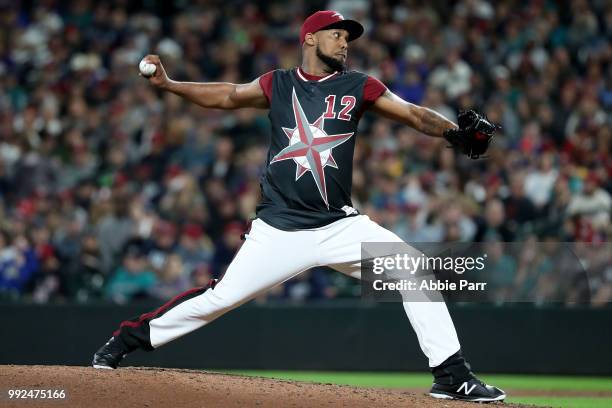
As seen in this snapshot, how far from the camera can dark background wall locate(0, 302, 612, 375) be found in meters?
10.6

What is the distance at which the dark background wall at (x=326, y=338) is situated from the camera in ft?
34.7

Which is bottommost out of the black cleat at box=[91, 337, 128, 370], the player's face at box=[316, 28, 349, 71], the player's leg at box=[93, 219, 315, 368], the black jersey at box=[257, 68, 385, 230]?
the black cleat at box=[91, 337, 128, 370]

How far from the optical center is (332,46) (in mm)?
6191

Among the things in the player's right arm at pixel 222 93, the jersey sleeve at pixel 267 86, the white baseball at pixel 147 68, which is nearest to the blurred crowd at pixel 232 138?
the player's right arm at pixel 222 93

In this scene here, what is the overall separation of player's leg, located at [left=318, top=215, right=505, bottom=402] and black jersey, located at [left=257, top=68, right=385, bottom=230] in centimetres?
13

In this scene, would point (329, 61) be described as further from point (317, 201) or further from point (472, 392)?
point (472, 392)

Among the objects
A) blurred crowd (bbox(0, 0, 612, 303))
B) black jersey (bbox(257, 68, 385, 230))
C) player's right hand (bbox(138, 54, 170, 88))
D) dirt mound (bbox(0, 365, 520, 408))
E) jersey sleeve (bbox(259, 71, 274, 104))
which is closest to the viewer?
dirt mound (bbox(0, 365, 520, 408))

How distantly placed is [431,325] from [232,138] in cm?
728

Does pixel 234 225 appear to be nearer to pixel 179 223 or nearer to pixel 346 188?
pixel 179 223

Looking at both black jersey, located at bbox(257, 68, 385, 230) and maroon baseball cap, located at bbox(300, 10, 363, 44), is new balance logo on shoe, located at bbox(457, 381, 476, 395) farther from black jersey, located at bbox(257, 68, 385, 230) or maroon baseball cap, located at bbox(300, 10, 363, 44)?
maroon baseball cap, located at bbox(300, 10, 363, 44)

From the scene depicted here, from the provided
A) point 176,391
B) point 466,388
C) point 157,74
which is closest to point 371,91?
point 157,74

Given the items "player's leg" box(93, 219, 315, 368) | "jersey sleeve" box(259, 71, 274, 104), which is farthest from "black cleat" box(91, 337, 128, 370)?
"jersey sleeve" box(259, 71, 274, 104)

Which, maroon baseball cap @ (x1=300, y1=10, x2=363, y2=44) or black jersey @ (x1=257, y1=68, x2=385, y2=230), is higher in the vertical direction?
maroon baseball cap @ (x1=300, y1=10, x2=363, y2=44)

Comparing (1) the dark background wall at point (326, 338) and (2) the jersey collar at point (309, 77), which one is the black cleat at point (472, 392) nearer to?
(2) the jersey collar at point (309, 77)
